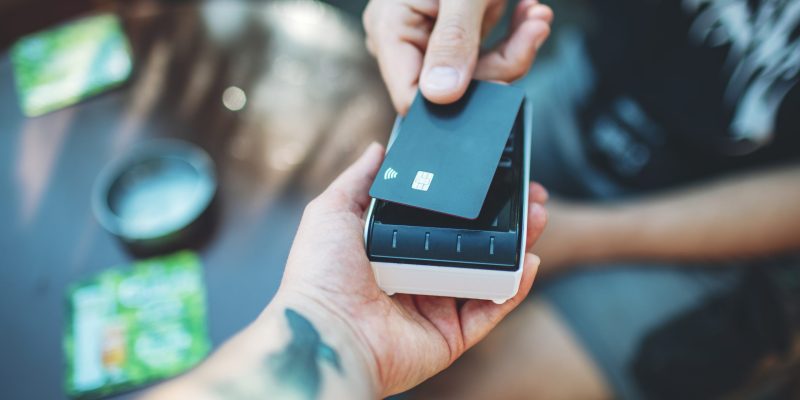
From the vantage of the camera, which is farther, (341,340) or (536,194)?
(536,194)

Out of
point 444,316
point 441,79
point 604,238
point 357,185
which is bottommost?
point 604,238

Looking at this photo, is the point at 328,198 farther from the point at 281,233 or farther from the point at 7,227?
the point at 7,227

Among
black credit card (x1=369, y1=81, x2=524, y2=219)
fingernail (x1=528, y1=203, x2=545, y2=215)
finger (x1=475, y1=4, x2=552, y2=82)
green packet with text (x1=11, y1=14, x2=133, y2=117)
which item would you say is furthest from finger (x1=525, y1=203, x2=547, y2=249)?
green packet with text (x1=11, y1=14, x2=133, y2=117)

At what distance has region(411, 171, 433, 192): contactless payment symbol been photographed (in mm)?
573

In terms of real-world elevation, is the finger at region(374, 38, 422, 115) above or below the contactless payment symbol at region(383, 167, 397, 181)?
above

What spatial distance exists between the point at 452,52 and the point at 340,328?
349mm

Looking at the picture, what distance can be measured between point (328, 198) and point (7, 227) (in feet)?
1.74

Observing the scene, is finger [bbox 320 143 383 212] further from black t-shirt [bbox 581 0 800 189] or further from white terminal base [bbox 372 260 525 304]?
black t-shirt [bbox 581 0 800 189]

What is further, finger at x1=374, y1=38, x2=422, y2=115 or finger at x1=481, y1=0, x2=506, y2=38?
finger at x1=481, y1=0, x2=506, y2=38

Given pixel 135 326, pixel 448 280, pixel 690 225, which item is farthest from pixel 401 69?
pixel 690 225

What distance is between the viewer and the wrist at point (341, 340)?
569 mm

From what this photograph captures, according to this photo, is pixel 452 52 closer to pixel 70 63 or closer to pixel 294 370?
pixel 294 370

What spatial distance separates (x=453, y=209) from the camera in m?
0.55

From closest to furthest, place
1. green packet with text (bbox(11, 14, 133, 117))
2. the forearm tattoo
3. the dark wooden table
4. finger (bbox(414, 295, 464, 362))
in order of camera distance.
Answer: the forearm tattoo, finger (bbox(414, 295, 464, 362)), the dark wooden table, green packet with text (bbox(11, 14, 133, 117))
